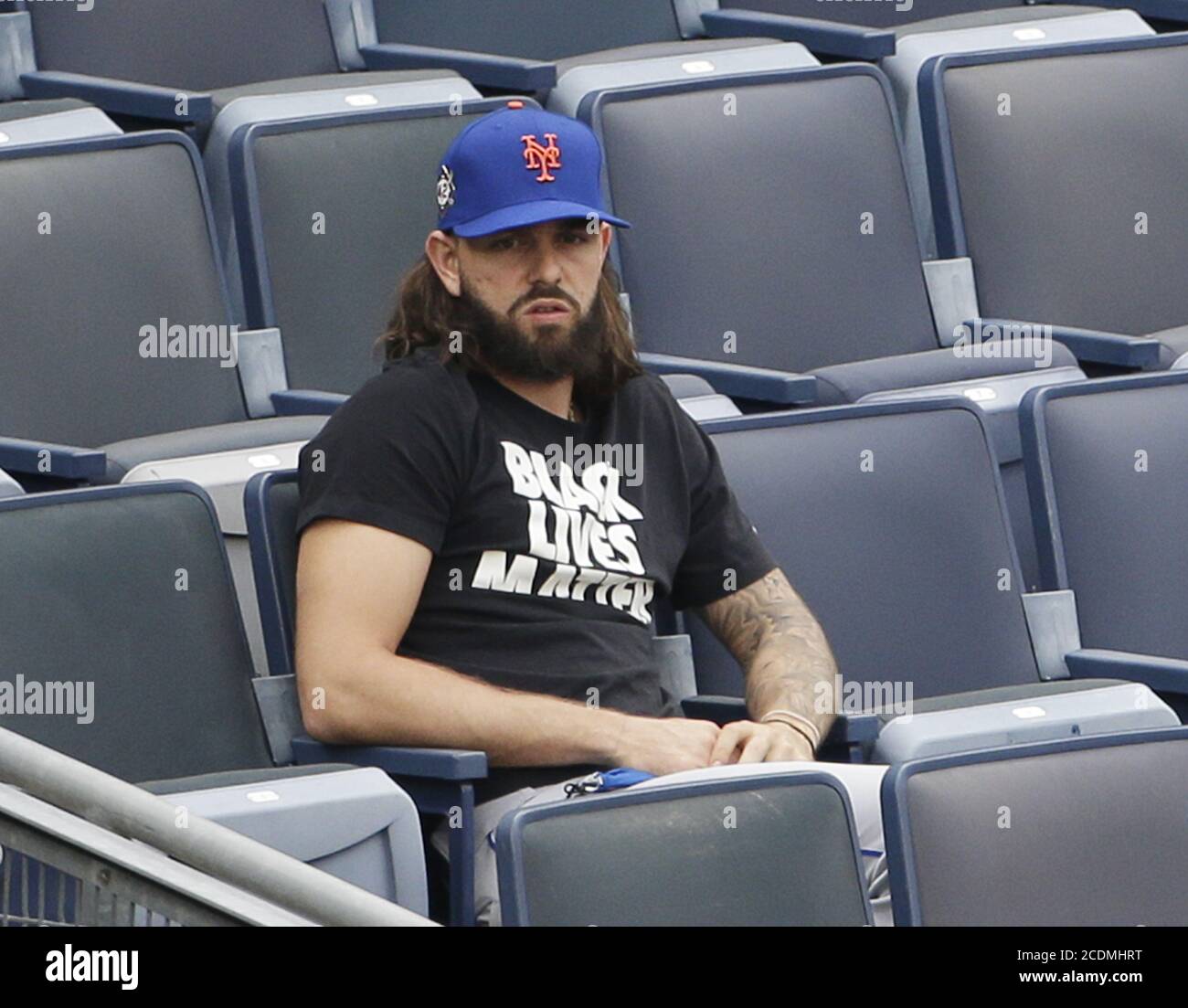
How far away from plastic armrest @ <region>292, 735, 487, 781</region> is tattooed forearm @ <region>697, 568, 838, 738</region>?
0.87 ft

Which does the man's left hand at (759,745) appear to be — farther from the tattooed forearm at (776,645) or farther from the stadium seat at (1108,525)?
the stadium seat at (1108,525)

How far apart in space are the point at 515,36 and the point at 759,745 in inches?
48.1

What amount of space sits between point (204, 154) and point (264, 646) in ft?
2.51

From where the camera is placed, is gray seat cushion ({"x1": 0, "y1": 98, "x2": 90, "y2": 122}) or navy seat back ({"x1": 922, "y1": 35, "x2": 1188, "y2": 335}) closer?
gray seat cushion ({"x1": 0, "y1": 98, "x2": 90, "y2": 122})

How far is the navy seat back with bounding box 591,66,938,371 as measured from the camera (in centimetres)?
222

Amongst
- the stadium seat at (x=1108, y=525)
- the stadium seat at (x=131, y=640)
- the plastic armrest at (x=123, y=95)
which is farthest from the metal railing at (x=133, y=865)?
the plastic armrest at (x=123, y=95)

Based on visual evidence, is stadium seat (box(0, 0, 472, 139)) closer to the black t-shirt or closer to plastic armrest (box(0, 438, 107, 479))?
plastic armrest (box(0, 438, 107, 479))

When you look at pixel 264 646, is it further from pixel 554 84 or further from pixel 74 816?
pixel 554 84

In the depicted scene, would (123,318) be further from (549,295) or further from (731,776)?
(731,776)

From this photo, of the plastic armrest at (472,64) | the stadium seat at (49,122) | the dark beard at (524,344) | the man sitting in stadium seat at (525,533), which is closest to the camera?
the man sitting in stadium seat at (525,533)

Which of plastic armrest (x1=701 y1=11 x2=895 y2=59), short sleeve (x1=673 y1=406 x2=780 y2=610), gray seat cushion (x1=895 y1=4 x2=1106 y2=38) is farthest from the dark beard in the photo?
gray seat cushion (x1=895 y1=4 x2=1106 y2=38)

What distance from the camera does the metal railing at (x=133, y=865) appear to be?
970mm

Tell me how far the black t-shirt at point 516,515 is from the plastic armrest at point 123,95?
0.69 m
